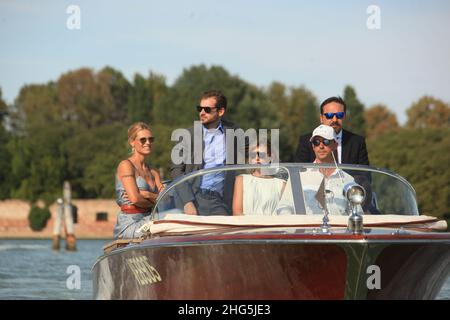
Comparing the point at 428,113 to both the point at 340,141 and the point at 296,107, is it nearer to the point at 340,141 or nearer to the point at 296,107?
the point at 296,107

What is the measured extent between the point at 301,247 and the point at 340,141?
2.35m

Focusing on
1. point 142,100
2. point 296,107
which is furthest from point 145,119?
point 296,107

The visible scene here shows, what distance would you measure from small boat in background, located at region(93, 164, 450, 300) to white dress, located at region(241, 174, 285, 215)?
0.11 feet

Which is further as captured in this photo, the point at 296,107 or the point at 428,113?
the point at 296,107

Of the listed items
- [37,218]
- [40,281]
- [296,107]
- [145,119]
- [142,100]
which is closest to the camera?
[40,281]

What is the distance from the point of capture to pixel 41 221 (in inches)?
2596

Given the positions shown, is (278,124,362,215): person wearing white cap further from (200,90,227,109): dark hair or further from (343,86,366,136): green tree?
(343,86,366,136): green tree

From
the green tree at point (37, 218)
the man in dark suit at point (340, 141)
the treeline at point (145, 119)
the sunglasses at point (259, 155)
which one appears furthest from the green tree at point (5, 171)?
the sunglasses at point (259, 155)

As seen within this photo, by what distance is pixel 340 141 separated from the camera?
408 inches

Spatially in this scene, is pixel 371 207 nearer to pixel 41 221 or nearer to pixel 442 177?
pixel 442 177

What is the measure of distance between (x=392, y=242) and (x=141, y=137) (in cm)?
271

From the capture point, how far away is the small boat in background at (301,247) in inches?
324

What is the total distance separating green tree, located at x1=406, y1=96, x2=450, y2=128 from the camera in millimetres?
80000
